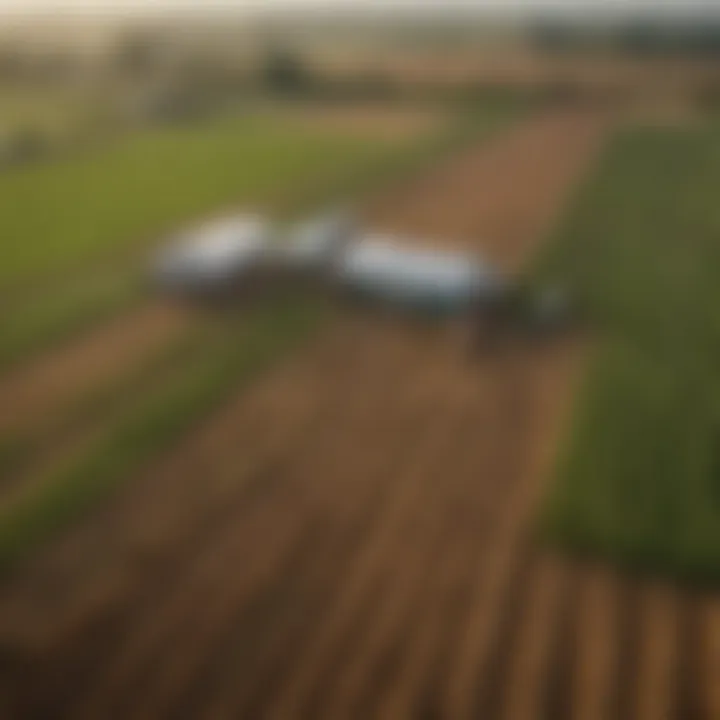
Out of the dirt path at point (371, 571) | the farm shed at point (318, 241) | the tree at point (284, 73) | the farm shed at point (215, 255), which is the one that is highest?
the tree at point (284, 73)

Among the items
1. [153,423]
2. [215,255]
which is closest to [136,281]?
[215,255]

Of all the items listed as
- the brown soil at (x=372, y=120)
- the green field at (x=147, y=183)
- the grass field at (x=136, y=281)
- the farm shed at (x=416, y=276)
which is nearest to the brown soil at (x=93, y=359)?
the grass field at (x=136, y=281)

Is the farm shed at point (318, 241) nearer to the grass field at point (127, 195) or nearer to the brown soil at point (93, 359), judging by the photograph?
the grass field at point (127, 195)

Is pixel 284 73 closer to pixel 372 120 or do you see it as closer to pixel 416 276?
pixel 372 120

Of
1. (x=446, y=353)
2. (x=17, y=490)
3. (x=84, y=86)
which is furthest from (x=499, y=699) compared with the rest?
(x=84, y=86)

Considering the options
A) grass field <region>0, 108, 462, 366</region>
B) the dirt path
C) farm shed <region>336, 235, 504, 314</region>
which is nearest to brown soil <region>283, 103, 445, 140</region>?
grass field <region>0, 108, 462, 366</region>

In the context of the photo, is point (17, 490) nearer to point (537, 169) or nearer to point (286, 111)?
point (286, 111)

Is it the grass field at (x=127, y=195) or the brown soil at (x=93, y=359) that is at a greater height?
the grass field at (x=127, y=195)
